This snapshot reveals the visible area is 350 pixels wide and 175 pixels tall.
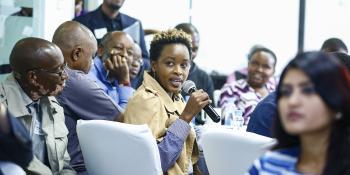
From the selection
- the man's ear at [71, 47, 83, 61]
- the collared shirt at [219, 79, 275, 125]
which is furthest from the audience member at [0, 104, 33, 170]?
the collared shirt at [219, 79, 275, 125]

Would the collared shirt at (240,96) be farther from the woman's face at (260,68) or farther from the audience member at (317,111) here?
the audience member at (317,111)

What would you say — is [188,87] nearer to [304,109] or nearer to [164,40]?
[164,40]

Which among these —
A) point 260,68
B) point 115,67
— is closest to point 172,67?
point 115,67

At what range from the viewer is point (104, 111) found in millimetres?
3260

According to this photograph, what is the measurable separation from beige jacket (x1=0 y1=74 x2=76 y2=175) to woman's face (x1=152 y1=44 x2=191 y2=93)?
1.79 feet

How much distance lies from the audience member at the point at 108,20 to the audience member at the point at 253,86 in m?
0.80

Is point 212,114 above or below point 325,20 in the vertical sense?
below

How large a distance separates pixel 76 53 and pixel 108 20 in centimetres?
196

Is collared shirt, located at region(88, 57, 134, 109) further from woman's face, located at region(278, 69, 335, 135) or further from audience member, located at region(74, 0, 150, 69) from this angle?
woman's face, located at region(278, 69, 335, 135)

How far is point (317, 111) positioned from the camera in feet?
5.37

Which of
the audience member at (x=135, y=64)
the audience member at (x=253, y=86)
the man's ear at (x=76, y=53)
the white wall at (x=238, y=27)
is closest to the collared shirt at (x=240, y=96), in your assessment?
the audience member at (x=253, y=86)

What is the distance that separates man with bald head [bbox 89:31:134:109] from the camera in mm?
4043

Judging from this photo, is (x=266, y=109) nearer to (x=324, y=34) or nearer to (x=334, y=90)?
(x=334, y=90)

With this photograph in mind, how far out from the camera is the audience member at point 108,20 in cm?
549
